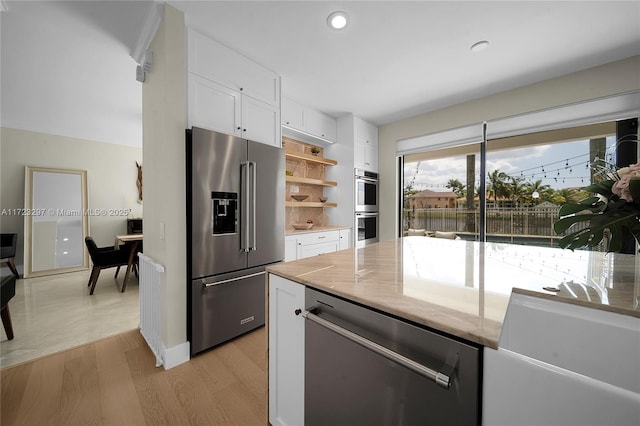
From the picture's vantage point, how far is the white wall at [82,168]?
14.0 ft

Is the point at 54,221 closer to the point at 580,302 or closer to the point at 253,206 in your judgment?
the point at 253,206

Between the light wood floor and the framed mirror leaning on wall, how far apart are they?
3582 mm

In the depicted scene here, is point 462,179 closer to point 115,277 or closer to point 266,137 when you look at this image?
point 266,137

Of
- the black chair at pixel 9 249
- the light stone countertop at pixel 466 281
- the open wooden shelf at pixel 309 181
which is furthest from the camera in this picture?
the black chair at pixel 9 249

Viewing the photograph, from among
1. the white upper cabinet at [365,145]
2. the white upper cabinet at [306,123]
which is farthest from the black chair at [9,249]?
the white upper cabinet at [365,145]

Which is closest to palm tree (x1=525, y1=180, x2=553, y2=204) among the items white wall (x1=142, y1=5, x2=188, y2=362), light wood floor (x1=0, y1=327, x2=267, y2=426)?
light wood floor (x1=0, y1=327, x2=267, y2=426)

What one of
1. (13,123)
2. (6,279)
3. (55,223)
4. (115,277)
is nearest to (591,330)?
(6,279)

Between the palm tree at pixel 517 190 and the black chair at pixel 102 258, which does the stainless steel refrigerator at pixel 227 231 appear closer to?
the black chair at pixel 102 258

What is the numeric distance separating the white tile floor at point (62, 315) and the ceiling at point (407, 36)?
271cm

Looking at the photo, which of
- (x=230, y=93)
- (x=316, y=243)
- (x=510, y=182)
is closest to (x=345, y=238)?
(x=316, y=243)

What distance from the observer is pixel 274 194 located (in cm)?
255

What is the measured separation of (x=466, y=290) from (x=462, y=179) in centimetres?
334

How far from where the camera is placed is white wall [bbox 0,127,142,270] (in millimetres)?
4273

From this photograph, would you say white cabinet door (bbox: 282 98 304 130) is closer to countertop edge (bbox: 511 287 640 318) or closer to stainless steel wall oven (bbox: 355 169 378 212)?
stainless steel wall oven (bbox: 355 169 378 212)
